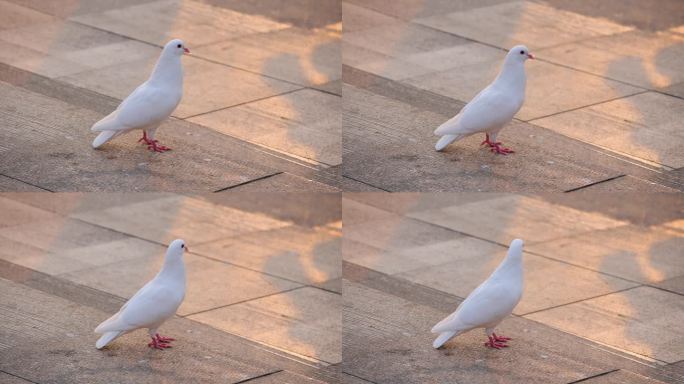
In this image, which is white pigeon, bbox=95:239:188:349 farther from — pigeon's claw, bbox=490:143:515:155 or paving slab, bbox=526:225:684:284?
paving slab, bbox=526:225:684:284

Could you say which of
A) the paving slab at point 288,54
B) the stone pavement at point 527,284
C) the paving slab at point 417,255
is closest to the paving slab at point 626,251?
the stone pavement at point 527,284

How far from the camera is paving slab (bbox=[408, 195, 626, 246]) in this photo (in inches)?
539

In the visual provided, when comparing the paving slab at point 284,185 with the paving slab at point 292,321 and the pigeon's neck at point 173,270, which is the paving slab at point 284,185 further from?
the pigeon's neck at point 173,270

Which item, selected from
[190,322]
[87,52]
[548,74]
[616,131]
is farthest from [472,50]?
[190,322]

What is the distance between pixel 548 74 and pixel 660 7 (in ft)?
8.48

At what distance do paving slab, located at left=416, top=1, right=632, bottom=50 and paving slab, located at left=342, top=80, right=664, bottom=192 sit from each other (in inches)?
88.7

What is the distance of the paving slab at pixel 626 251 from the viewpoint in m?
13.1

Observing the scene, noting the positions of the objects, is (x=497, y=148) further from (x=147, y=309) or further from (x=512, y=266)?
(x=147, y=309)

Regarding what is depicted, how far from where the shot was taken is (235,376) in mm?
11352

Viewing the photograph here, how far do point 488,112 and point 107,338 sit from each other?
148 inches


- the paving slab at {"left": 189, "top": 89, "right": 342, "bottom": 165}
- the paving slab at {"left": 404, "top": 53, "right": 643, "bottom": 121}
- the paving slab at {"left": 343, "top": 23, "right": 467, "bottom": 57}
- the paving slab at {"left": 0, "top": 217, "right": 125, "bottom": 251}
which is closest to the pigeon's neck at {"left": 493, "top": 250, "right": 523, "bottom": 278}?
the paving slab at {"left": 189, "top": 89, "right": 342, "bottom": 165}

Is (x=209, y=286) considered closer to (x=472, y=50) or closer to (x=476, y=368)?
(x=476, y=368)

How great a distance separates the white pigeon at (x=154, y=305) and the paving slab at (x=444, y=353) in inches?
54.7

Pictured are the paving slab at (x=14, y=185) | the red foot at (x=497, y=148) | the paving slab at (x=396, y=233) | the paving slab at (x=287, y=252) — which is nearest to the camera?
the paving slab at (x=14, y=185)
